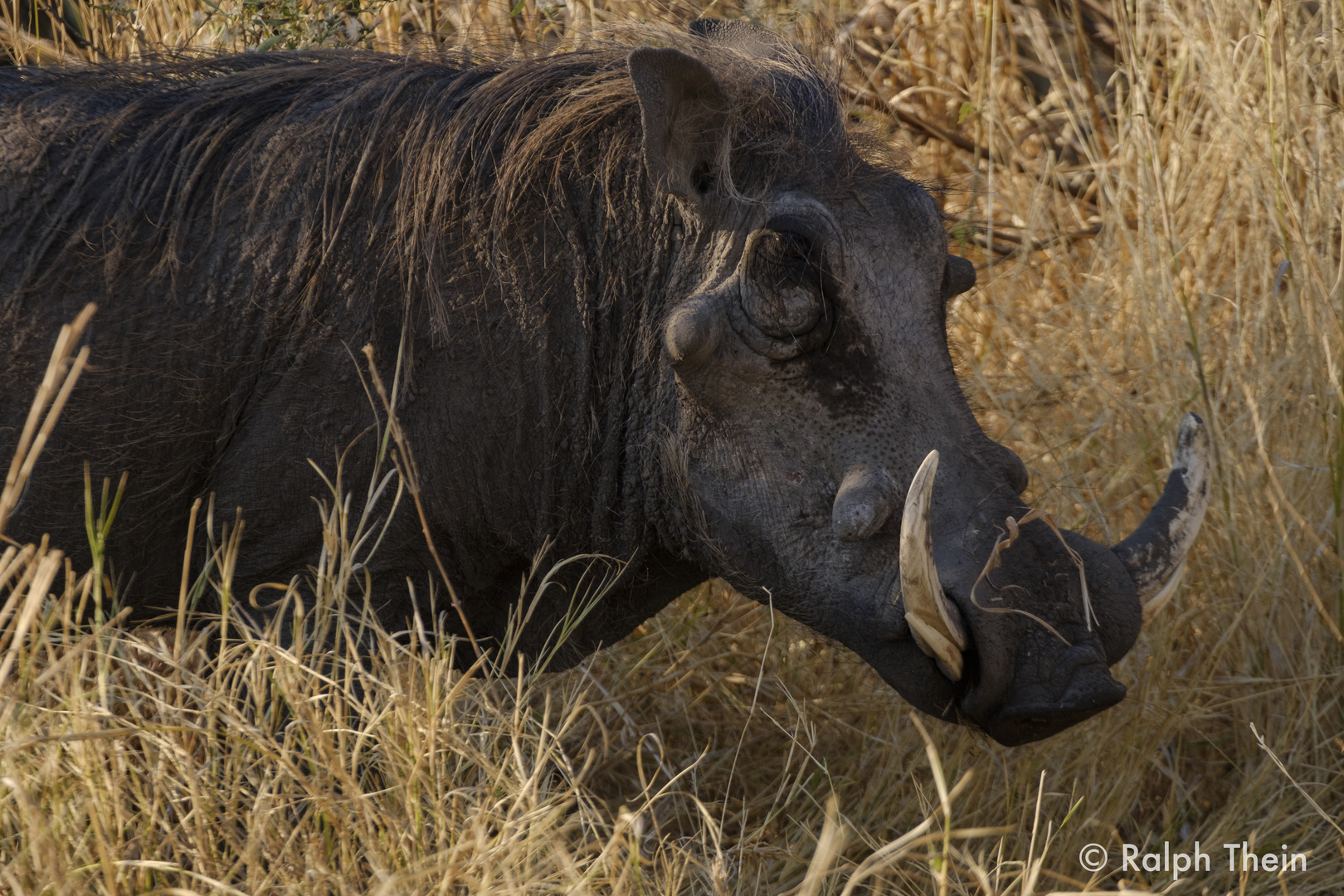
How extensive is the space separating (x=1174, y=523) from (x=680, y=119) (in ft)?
3.68

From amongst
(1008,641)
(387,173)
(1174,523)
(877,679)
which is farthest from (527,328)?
(877,679)

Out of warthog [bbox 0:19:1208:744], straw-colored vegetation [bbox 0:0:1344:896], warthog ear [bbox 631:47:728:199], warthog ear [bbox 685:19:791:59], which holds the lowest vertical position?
straw-colored vegetation [bbox 0:0:1344:896]

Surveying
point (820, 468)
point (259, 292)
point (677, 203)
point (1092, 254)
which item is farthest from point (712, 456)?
point (1092, 254)

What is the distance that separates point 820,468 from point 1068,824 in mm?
1245

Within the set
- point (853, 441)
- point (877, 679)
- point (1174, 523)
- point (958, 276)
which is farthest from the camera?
point (877, 679)

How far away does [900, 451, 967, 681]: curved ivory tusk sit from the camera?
2.01 meters

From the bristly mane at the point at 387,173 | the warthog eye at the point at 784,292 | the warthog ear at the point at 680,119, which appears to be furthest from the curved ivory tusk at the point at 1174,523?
the warthog ear at the point at 680,119

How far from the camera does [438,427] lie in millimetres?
2330

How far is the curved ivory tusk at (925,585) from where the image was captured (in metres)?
2.01

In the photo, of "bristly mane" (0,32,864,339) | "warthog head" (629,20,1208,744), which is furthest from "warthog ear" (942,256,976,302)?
"bristly mane" (0,32,864,339)

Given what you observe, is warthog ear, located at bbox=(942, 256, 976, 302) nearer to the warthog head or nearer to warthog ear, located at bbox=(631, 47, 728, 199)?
the warthog head

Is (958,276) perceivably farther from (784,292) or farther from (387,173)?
(387,173)

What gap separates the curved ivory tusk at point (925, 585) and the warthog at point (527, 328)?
3.2 inches

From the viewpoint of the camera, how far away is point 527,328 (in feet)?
7.72
